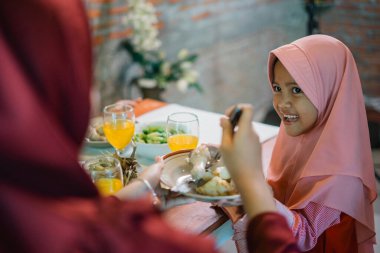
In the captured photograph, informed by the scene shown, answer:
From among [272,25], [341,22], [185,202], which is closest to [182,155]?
[185,202]

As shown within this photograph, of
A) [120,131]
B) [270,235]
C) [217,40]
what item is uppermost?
[270,235]

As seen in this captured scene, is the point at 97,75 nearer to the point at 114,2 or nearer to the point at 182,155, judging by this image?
the point at 114,2

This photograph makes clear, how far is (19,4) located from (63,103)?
135mm

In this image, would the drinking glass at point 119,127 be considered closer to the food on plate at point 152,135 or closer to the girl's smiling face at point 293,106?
the food on plate at point 152,135

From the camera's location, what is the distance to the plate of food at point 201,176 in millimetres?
1267

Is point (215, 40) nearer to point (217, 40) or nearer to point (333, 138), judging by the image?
point (217, 40)

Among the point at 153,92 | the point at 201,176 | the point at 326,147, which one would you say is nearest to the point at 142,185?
the point at 201,176

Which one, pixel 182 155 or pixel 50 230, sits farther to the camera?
pixel 182 155

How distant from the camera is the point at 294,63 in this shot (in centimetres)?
156

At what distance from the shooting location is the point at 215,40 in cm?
396

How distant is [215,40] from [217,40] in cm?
2

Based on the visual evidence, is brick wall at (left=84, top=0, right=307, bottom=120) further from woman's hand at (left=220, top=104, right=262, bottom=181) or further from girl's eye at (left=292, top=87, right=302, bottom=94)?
woman's hand at (left=220, top=104, right=262, bottom=181)

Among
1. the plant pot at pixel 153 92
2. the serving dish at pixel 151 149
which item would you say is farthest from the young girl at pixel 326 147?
the plant pot at pixel 153 92

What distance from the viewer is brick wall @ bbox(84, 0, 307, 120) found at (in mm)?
3217
